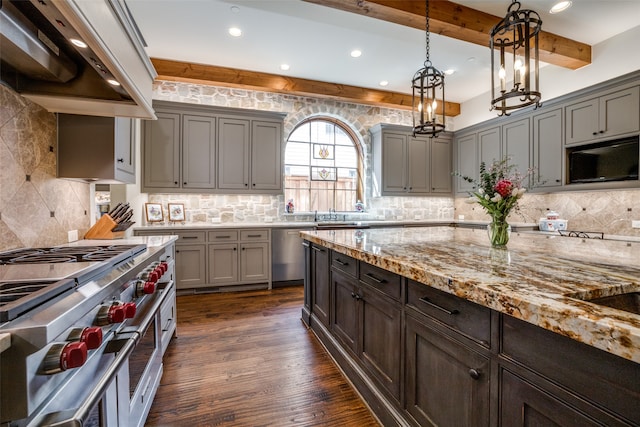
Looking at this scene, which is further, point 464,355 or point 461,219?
point 461,219

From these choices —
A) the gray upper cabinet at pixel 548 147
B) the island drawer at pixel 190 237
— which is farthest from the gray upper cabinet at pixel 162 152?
the gray upper cabinet at pixel 548 147

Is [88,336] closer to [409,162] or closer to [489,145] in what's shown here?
[409,162]

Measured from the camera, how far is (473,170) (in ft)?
17.5

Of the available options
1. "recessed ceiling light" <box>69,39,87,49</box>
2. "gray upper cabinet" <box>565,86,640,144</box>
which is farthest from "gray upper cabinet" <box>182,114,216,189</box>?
"gray upper cabinet" <box>565,86,640,144</box>

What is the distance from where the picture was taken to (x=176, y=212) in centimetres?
435

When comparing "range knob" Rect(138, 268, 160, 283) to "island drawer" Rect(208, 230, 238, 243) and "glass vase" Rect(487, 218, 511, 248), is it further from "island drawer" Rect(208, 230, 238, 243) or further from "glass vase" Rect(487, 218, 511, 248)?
"island drawer" Rect(208, 230, 238, 243)

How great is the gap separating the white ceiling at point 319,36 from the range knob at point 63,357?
324 cm

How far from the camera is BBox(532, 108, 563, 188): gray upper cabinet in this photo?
3.98m

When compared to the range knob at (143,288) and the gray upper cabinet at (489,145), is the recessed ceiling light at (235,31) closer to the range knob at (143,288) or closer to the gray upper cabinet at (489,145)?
the range knob at (143,288)

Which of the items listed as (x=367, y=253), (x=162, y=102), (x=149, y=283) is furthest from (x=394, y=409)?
(x=162, y=102)

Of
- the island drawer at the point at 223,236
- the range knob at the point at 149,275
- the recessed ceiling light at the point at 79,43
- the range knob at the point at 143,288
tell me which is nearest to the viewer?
the recessed ceiling light at the point at 79,43

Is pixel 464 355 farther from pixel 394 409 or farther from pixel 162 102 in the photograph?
pixel 162 102

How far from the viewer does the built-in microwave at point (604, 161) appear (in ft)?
10.8

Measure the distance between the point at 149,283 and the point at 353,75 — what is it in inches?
171
